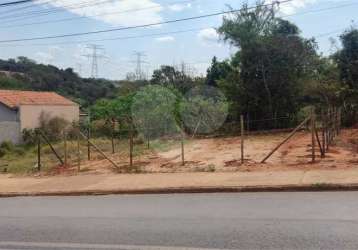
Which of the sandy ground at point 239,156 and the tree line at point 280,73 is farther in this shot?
the tree line at point 280,73

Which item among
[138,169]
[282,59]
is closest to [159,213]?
[138,169]

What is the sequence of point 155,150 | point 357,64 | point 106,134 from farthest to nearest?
point 106,134
point 357,64
point 155,150

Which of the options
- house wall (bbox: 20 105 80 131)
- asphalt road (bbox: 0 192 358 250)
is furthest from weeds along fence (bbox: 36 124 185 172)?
asphalt road (bbox: 0 192 358 250)

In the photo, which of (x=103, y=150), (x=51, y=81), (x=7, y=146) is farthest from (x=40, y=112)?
(x=51, y=81)

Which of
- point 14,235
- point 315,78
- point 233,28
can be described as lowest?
point 14,235

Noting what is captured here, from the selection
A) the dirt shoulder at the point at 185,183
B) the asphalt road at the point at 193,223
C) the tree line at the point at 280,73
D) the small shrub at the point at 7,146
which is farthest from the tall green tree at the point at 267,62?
the asphalt road at the point at 193,223

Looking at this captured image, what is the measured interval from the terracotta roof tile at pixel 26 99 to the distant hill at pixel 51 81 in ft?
73.5

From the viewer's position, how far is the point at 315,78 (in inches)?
1335

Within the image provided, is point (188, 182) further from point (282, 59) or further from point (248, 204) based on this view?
point (282, 59)

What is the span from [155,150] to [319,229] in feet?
56.6

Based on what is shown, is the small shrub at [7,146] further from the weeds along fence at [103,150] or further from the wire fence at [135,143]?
the wire fence at [135,143]

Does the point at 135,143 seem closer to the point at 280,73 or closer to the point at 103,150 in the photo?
the point at 103,150

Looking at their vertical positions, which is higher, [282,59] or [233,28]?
Result: [233,28]

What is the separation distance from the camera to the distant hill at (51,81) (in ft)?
224
